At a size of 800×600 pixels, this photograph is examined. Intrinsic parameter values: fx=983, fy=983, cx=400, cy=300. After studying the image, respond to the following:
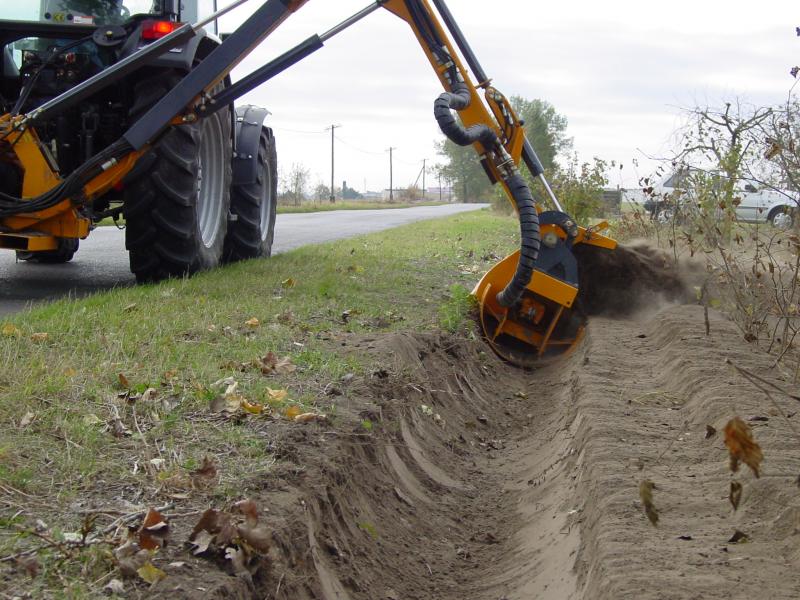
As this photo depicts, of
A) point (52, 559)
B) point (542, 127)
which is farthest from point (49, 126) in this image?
point (542, 127)

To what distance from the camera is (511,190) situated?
25.1ft

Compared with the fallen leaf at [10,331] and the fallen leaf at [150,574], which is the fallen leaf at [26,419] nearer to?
the fallen leaf at [150,574]

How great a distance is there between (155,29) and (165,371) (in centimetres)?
391

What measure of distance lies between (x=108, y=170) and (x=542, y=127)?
55402 mm

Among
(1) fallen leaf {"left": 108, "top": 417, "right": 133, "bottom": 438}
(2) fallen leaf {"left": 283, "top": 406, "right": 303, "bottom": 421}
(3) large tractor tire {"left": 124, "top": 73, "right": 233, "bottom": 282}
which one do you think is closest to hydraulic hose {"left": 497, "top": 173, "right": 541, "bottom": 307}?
(3) large tractor tire {"left": 124, "top": 73, "right": 233, "bottom": 282}

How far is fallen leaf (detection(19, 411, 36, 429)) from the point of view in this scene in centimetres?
370

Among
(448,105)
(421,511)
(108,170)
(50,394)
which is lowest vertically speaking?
(421,511)

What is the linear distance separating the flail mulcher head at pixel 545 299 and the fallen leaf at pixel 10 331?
145 inches

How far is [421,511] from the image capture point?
4812 millimetres

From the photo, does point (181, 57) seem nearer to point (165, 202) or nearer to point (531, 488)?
point (165, 202)

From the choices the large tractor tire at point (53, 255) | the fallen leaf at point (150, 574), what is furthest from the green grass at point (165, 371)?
the large tractor tire at point (53, 255)

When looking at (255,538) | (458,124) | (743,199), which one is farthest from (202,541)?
(743,199)

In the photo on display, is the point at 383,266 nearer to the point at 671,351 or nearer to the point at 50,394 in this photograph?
the point at 671,351

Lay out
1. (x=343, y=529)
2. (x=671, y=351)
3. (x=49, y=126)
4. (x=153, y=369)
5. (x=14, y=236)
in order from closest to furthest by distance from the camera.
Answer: (x=343, y=529), (x=153, y=369), (x=671, y=351), (x=14, y=236), (x=49, y=126)
